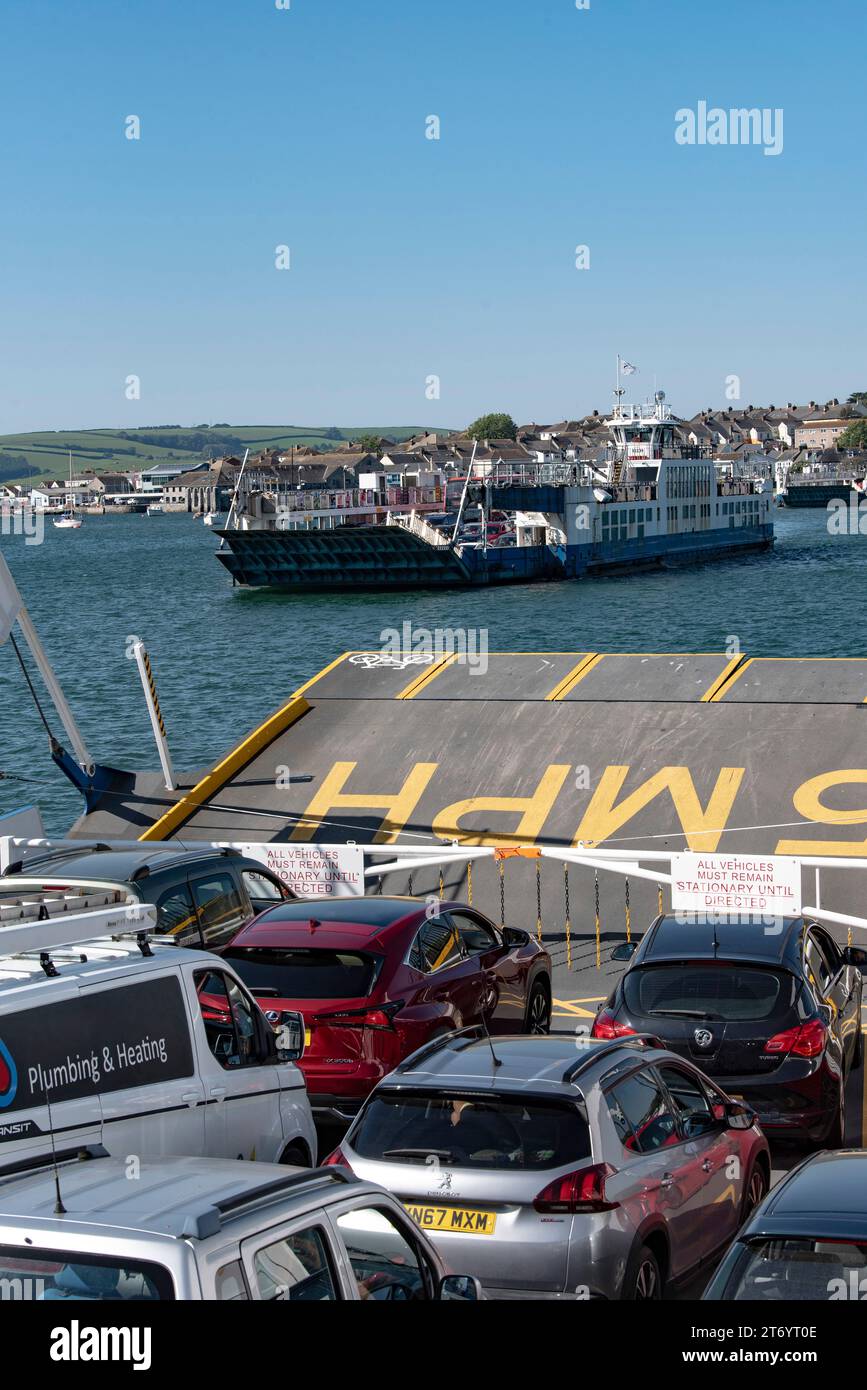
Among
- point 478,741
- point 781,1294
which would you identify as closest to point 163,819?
point 478,741

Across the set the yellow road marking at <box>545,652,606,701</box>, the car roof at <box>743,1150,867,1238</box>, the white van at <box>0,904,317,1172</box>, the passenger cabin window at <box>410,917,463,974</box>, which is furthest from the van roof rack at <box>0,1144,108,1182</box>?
the yellow road marking at <box>545,652,606,701</box>

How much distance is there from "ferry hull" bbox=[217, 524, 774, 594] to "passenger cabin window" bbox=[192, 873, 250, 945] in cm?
8200

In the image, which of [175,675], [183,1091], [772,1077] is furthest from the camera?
[175,675]

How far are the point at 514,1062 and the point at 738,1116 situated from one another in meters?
1.54

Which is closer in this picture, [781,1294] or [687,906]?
[781,1294]

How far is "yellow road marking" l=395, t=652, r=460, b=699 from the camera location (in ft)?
64.4

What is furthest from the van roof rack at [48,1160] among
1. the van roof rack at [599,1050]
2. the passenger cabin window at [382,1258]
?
the van roof rack at [599,1050]

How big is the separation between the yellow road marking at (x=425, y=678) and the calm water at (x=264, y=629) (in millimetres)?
16597

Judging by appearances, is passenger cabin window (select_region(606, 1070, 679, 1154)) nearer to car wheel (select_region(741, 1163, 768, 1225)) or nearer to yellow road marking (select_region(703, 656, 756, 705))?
car wheel (select_region(741, 1163, 768, 1225))

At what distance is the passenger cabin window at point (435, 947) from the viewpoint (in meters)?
10.3
